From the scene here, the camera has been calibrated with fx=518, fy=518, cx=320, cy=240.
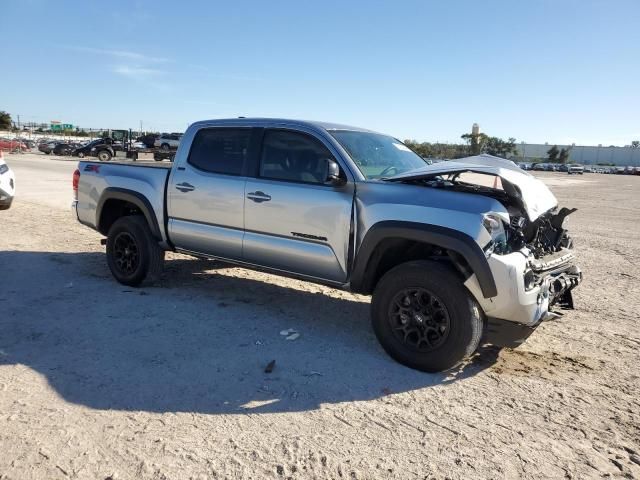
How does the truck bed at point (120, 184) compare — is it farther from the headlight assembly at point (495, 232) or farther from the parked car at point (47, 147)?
the parked car at point (47, 147)

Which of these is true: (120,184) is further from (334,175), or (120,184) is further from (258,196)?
(334,175)

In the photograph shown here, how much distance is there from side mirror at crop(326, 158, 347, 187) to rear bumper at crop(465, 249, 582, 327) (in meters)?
1.34

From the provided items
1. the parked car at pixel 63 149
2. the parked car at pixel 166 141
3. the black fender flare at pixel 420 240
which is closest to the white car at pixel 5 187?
the black fender flare at pixel 420 240

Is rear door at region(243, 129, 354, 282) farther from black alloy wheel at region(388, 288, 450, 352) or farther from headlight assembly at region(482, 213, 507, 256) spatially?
headlight assembly at region(482, 213, 507, 256)

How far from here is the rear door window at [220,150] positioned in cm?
529

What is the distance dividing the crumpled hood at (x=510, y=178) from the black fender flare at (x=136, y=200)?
2842 millimetres

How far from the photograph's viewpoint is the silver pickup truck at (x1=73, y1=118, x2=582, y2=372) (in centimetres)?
380

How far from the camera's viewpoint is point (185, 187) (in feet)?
18.2

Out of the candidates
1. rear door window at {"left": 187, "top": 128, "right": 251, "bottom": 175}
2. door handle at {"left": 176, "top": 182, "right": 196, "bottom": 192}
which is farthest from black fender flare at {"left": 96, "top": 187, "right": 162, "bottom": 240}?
rear door window at {"left": 187, "top": 128, "right": 251, "bottom": 175}

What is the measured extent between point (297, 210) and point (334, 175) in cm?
55

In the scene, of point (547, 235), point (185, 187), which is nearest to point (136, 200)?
point (185, 187)

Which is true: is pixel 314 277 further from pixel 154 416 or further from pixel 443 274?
pixel 154 416

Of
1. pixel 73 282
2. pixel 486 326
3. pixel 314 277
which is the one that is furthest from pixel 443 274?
pixel 73 282

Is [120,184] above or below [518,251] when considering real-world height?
above
